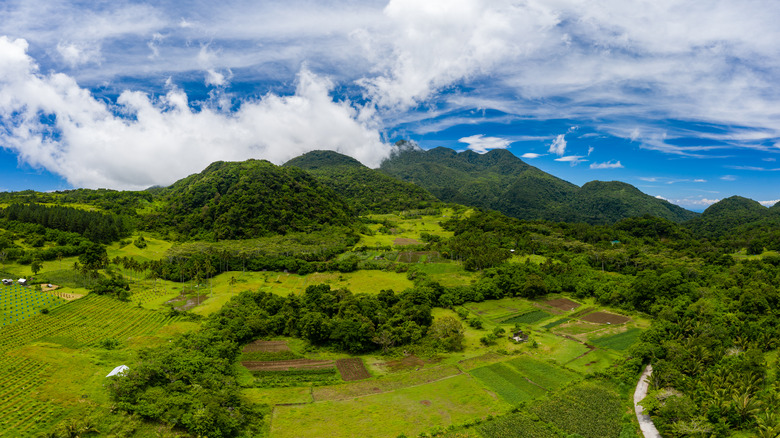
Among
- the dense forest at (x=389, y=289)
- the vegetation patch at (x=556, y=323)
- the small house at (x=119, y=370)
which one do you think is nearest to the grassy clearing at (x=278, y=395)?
the dense forest at (x=389, y=289)

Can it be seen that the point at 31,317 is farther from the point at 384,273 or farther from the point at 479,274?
the point at 479,274

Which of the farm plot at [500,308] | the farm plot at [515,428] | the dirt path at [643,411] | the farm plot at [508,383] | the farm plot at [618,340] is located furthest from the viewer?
the farm plot at [500,308]

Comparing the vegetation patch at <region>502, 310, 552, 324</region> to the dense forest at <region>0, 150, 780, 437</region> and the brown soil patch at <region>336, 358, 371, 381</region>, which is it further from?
the brown soil patch at <region>336, 358, 371, 381</region>

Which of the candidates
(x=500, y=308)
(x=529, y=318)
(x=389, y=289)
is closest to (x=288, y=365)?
(x=389, y=289)

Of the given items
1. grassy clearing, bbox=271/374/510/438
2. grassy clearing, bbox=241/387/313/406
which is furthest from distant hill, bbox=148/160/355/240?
grassy clearing, bbox=271/374/510/438

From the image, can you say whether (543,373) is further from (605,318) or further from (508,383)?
(605,318)

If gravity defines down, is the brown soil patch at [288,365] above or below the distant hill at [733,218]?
below

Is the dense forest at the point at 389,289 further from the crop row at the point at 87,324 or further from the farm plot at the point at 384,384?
the farm plot at the point at 384,384

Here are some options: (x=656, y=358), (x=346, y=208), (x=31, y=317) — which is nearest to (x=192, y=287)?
(x=31, y=317)
